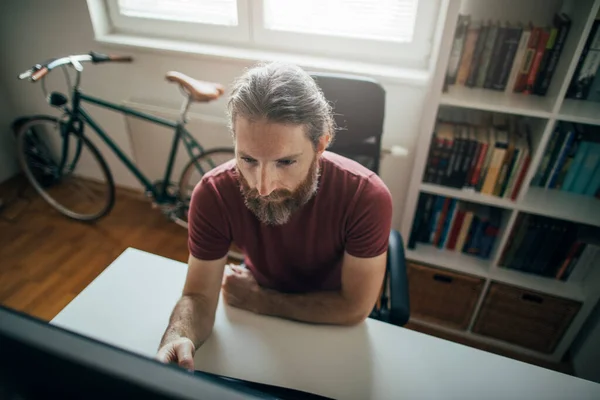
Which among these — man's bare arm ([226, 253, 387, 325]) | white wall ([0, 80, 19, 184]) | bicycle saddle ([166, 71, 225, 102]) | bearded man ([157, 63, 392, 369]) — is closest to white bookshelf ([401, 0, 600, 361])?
bearded man ([157, 63, 392, 369])

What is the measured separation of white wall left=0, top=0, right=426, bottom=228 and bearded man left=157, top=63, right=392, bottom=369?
873mm

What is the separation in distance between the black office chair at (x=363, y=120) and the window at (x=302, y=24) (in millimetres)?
741

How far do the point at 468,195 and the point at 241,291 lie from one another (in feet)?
3.41

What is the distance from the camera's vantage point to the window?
70.0 inches

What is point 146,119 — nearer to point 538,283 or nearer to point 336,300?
point 336,300

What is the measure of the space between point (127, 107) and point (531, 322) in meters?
2.24

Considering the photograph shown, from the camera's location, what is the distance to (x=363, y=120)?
1259mm

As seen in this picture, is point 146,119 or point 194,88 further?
point 146,119

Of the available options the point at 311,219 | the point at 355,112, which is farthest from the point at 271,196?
the point at 355,112

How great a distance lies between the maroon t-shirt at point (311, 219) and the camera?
993mm

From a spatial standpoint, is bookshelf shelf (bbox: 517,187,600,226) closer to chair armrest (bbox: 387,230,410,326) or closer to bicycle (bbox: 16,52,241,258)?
chair armrest (bbox: 387,230,410,326)

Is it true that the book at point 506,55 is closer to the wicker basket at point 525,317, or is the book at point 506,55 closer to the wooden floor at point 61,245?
the wicker basket at point 525,317

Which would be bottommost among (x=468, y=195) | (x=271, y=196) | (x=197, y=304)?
(x=468, y=195)

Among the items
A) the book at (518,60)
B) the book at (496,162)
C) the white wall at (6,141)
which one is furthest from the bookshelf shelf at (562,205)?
the white wall at (6,141)
